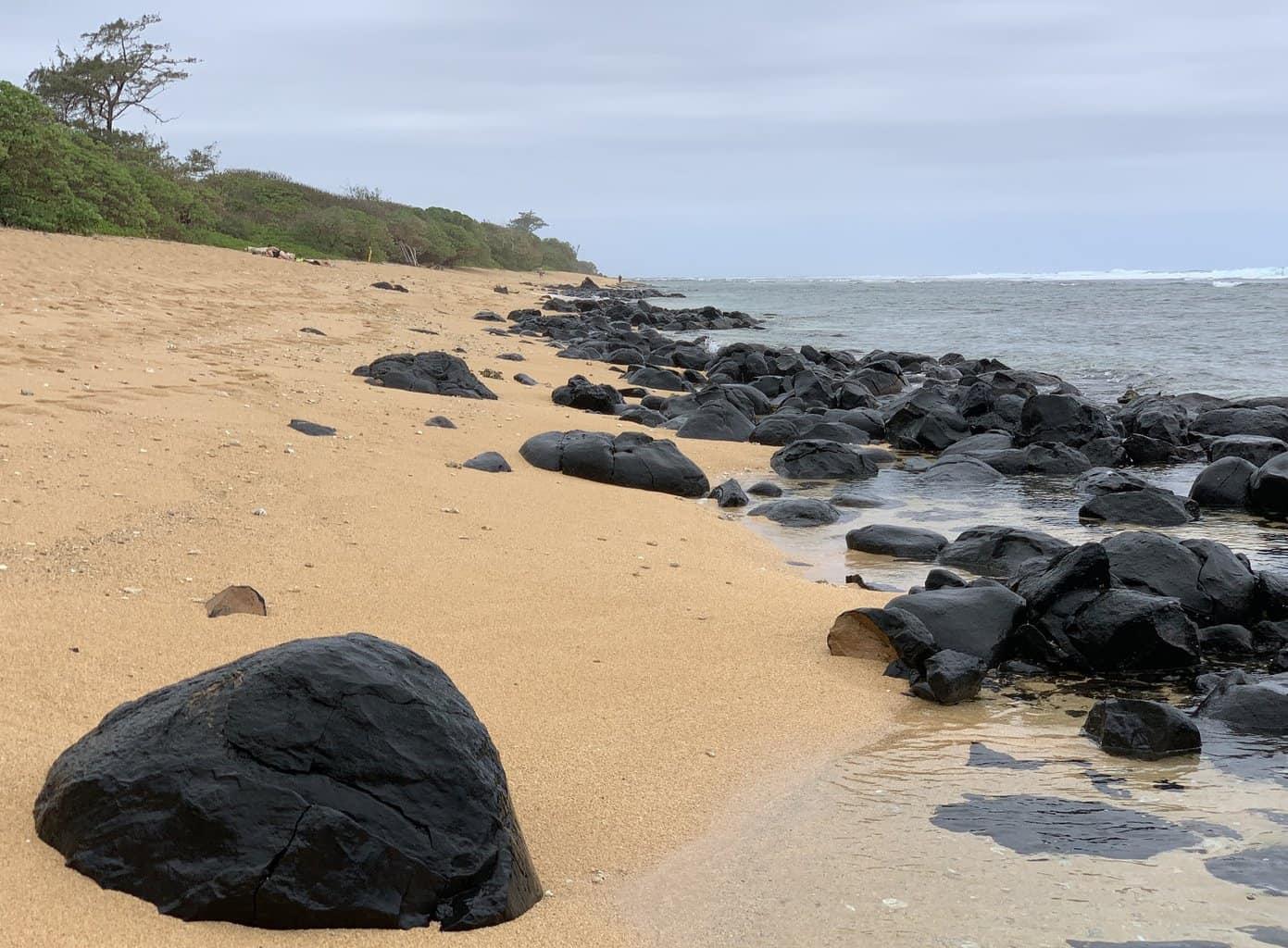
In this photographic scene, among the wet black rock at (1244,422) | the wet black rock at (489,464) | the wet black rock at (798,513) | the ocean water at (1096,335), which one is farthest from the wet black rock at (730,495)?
the ocean water at (1096,335)

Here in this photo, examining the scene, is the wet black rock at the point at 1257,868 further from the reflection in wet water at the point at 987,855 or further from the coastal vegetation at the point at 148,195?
the coastal vegetation at the point at 148,195

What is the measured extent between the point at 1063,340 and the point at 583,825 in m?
29.1

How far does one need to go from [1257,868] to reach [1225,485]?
22.8 ft

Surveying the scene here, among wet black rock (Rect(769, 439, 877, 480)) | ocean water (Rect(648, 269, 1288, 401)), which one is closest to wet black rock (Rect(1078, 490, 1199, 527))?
wet black rock (Rect(769, 439, 877, 480))

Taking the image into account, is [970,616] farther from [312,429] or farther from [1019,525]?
[312,429]

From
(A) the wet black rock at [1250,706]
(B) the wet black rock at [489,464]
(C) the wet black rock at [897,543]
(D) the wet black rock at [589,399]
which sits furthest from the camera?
(D) the wet black rock at [589,399]

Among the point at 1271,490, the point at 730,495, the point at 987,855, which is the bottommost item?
the point at 987,855

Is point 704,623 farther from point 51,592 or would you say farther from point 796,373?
point 796,373

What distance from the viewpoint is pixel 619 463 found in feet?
28.0

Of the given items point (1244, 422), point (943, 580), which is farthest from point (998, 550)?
point (1244, 422)

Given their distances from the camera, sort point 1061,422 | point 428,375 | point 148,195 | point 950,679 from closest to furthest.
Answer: point 950,679 → point 428,375 → point 1061,422 → point 148,195

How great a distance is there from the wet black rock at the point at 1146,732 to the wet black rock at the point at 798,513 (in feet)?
13.5

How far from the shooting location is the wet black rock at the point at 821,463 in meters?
10.3

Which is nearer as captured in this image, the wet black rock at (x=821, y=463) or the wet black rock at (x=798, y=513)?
the wet black rock at (x=798, y=513)
